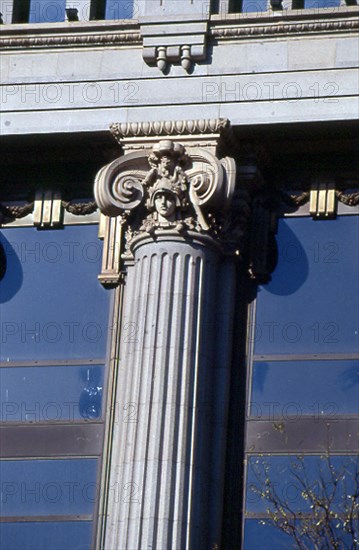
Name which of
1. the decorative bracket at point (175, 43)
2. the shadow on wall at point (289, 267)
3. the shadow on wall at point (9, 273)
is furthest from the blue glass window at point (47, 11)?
the shadow on wall at point (289, 267)

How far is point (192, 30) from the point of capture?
30.5 metres

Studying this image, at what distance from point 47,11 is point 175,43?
2705 millimetres

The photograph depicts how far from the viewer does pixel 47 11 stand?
105 ft

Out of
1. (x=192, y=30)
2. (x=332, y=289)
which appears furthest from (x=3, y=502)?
(x=192, y=30)

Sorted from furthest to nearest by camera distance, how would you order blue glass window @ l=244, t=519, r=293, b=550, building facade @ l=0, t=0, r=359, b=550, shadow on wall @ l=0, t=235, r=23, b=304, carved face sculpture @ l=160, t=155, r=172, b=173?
1. shadow on wall @ l=0, t=235, r=23, b=304
2. carved face sculpture @ l=160, t=155, r=172, b=173
3. building facade @ l=0, t=0, r=359, b=550
4. blue glass window @ l=244, t=519, r=293, b=550

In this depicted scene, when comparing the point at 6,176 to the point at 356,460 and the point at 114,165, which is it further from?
the point at 356,460

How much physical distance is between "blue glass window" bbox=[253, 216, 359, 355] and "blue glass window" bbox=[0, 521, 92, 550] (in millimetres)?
4046

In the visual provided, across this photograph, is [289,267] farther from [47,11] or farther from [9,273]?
[47,11]

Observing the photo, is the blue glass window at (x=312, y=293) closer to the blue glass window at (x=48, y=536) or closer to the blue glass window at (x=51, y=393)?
the blue glass window at (x=51, y=393)

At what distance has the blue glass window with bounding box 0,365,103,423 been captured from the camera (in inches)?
1172

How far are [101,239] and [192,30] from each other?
12.4 feet

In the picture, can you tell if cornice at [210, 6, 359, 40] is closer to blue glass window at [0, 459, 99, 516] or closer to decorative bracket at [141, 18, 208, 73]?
decorative bracket at [141, 18, 208, 73]

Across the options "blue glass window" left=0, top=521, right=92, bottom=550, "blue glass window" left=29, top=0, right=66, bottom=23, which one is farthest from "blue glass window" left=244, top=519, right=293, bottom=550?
"blue glass window" left=29, top=0, right=66, bottom=23

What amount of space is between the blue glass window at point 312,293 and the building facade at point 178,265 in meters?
0.03
